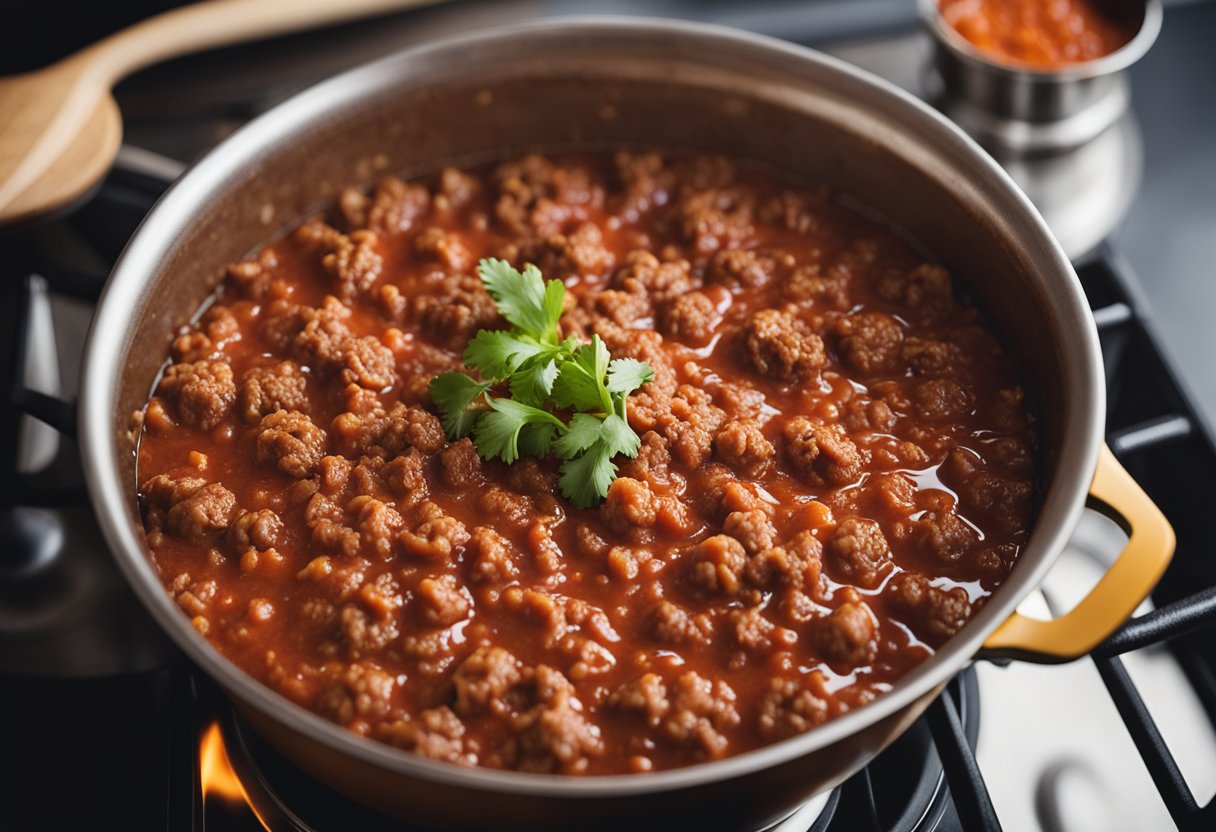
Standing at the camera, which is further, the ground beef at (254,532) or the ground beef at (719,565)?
the ground beef at (254,532)

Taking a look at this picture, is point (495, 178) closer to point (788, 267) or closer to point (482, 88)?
point (482, 88)

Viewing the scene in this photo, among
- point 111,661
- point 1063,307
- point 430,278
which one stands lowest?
point 111,661

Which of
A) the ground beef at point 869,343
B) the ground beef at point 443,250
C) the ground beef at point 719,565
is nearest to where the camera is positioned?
the ground beef at point 719,565

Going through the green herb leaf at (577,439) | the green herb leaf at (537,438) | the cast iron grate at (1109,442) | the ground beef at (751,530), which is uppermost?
the green herb leaf at (577,439)

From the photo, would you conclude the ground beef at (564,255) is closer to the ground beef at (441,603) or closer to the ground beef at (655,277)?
the ground beef at (655,277)

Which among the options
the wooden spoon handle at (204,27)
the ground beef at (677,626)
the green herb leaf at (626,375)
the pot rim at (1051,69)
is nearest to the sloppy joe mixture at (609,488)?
the ground beef at (677,626)

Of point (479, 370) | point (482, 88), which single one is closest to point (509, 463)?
point (479, 370)

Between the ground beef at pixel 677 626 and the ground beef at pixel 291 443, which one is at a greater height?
the ground beef at pixel 291 443

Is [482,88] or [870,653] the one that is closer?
[870,653]
